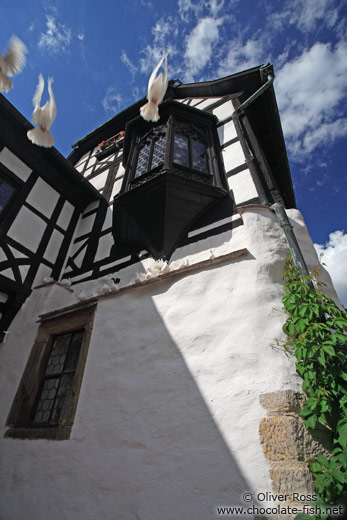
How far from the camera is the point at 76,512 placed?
9.53ft

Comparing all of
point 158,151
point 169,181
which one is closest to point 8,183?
point 158,151

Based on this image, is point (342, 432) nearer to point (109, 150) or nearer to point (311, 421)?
point (311, 421)

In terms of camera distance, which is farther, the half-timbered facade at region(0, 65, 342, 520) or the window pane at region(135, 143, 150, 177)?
the window pane at region(135, 143, 150, 177)

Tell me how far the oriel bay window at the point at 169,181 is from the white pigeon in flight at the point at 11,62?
2.92 meters

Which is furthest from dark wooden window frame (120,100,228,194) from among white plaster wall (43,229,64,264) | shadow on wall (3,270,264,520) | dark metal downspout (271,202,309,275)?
shadow on wall (3,270,264,520)

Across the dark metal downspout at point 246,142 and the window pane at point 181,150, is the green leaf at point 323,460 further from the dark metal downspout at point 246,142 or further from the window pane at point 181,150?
the window pane at point 181,150

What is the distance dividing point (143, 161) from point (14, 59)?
165 inches

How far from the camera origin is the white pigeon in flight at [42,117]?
2645 mm

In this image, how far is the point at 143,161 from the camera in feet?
21.2

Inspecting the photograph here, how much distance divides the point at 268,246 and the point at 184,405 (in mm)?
2124

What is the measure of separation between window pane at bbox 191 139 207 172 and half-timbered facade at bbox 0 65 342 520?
48mm

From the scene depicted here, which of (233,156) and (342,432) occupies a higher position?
(233,156)

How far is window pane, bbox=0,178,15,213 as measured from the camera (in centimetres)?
569

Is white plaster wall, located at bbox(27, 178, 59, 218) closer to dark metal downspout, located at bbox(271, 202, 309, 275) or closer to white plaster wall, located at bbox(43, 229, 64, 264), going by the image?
white plaster wall, located at bbox(43, 229, 64, 264)
